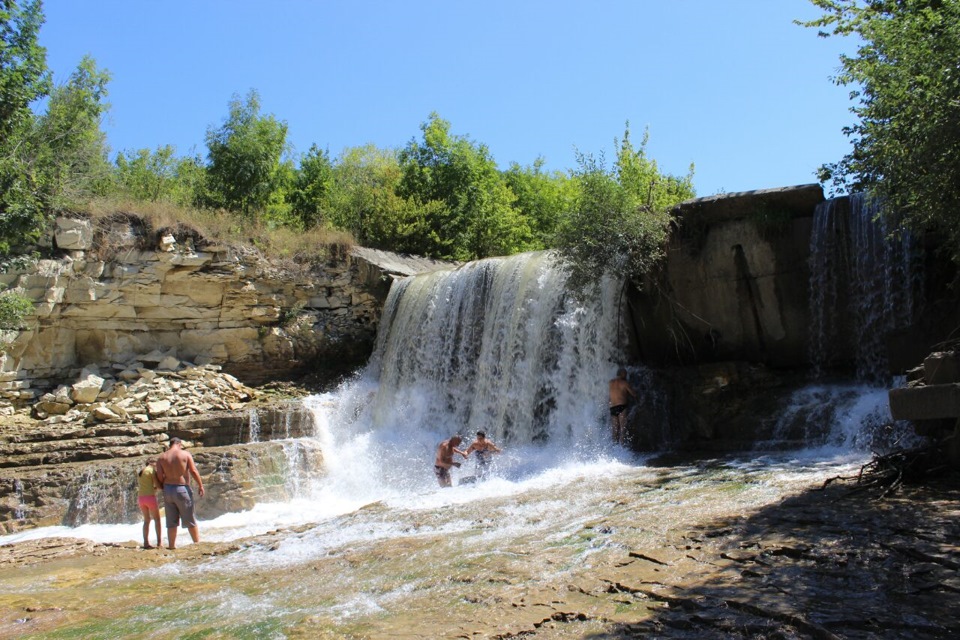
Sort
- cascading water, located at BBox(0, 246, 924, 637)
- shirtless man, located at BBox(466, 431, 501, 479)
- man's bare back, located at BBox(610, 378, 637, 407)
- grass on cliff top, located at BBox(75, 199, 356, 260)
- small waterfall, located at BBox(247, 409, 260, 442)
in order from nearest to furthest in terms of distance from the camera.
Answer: cascading water, located at BBox(0, 246, 924, 637)
shirtless man, located at BBox(466, 431, 501, 479)
man's bare back, located at BBox(610, 378, 637, 407)
small waterfall, located at BBox(247, 409, 260, 442)
grass on cliff top, located at BBox(75, 199, 356, 260)

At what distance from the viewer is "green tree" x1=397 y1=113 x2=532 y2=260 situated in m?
23.6

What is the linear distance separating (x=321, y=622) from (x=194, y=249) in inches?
562

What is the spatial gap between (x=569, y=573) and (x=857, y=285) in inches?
335

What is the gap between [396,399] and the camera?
1570cm

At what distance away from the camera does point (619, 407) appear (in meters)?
11.8

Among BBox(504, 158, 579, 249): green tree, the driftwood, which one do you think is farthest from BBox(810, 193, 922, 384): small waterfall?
BBox(504, 158, 579, 249): green tree

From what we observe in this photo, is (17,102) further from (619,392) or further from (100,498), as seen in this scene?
(619,392)

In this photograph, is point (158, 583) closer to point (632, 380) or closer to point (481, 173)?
point (632, 380)

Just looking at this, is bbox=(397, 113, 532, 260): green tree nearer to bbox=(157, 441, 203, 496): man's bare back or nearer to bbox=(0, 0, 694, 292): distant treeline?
bbox=(0, 0, 694, 292): distant treeline

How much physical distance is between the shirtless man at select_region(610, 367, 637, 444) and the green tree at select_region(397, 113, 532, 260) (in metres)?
11.7

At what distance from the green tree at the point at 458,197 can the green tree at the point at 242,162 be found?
175 inches

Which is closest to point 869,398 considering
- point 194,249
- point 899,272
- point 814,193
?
point 899,272

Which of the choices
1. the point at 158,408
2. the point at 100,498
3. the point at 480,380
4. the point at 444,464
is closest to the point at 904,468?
the point at 444,464

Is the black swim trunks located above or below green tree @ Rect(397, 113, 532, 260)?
below
